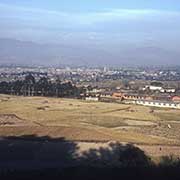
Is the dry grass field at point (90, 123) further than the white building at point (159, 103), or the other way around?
the white building at point (159, 103)

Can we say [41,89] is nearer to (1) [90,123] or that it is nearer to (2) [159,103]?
(2) [159,103]

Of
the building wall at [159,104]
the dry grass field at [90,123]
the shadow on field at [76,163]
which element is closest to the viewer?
the shadow on field at [76,163]

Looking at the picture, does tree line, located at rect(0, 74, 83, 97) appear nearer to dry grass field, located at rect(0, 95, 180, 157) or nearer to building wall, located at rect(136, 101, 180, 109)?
building wall, located at rect(136, 101, 180, 109)

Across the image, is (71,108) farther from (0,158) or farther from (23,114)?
(0,158)

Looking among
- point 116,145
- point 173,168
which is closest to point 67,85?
point 116,145

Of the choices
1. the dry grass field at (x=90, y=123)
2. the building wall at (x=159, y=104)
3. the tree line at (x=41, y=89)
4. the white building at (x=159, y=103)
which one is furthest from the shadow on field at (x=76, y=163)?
the tree line at (x=41, y=89)

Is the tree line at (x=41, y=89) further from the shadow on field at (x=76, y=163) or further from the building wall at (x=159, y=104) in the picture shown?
the shadow on field at (x=76, y=163)
